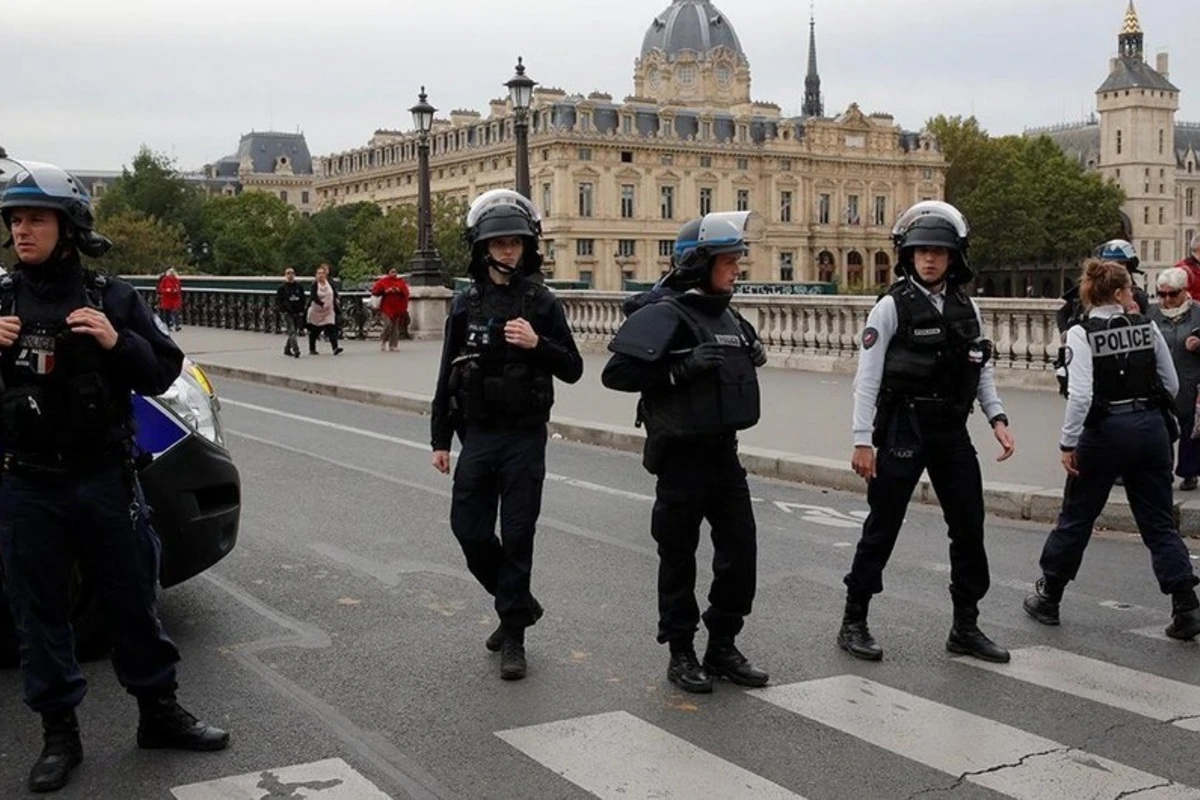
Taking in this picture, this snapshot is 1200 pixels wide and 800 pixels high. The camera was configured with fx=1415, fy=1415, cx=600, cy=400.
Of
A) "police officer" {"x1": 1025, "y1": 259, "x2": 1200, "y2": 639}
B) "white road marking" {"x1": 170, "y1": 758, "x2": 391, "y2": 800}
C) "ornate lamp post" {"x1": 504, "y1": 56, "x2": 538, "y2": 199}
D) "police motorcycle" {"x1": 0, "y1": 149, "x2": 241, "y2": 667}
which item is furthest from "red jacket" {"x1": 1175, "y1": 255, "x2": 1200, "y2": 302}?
"ornate lamp post" {"x1": 504, "y1": 56, "x2": 538, "y2": 199}

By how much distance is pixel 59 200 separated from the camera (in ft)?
16.0

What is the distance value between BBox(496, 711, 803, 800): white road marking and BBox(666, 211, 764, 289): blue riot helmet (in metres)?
1.87

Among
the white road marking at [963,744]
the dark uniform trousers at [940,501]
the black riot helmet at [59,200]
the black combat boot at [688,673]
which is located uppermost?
the black riot helmet at [59,200]

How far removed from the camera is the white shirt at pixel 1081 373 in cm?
710

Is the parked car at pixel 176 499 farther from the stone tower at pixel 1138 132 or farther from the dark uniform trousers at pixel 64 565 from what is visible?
the stone tower at pixel 1138 132

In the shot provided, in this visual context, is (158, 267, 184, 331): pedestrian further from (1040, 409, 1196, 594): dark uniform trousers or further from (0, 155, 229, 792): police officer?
(0, 155, 229, 792): police officer

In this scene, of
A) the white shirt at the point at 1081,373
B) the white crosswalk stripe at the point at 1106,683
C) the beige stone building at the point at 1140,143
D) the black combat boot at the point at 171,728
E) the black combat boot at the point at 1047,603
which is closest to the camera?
the black combat boot at the point at 171,728

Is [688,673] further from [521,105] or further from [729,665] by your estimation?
[521,105]

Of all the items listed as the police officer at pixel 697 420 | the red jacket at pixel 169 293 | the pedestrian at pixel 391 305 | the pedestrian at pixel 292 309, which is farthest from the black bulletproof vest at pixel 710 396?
the red jacket at pixel 169 293

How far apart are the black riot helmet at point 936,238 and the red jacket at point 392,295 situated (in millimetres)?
23242

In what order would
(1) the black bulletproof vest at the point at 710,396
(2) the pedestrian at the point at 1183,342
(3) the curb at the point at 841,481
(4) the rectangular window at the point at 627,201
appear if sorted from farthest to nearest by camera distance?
1. (4) the rectangular window at the point at 627,201
2. (2) the pedestrian at the point at 1183,342
3. (3) the curb at the point at 841,481
4. (1) the black bulletproof vest at the point at 710,396

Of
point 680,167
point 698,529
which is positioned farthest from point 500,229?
point 680,167

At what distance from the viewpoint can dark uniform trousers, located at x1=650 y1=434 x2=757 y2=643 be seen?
Result: 611 centimetres

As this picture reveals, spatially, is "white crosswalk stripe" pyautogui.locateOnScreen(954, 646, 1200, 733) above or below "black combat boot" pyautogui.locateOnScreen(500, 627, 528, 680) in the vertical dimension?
below
